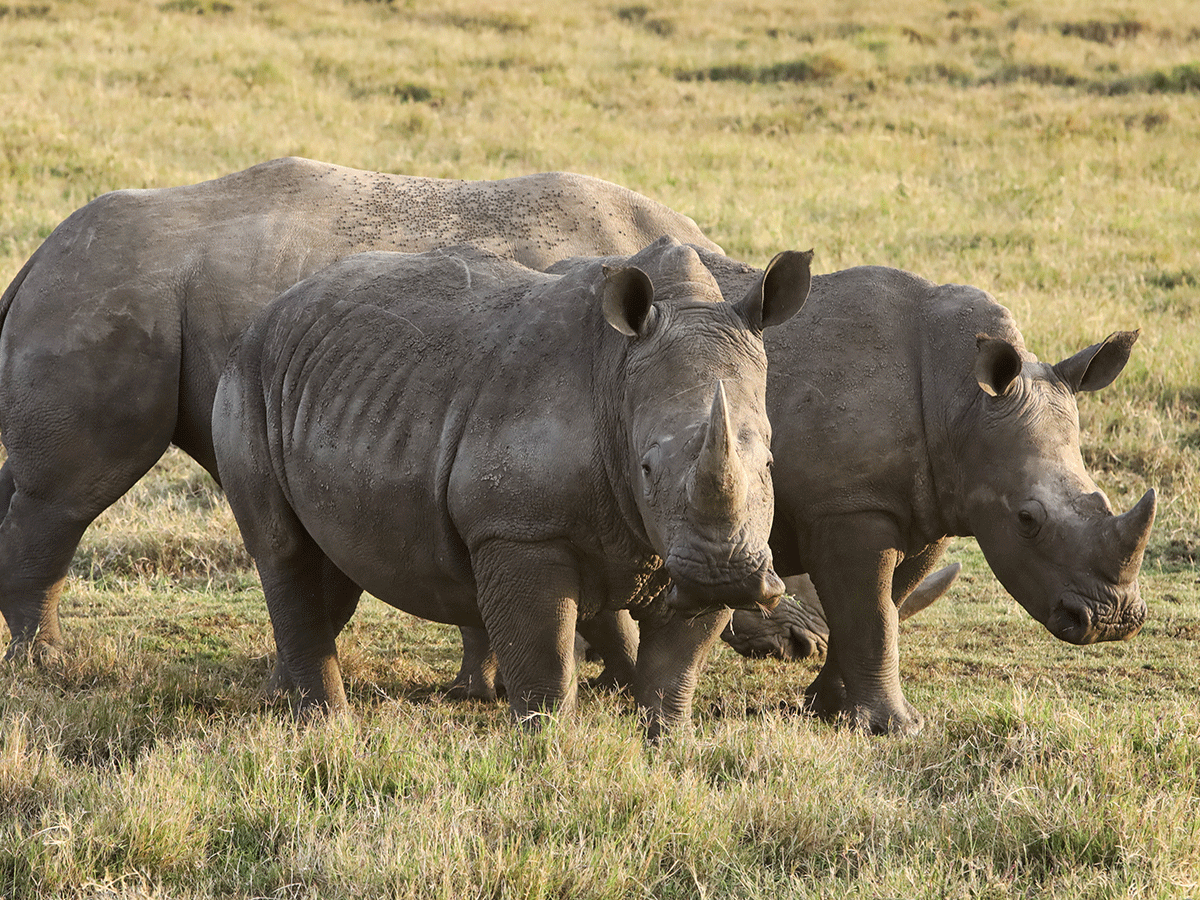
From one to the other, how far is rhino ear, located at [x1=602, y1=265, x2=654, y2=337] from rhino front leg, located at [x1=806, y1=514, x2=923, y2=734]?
141 centimetres

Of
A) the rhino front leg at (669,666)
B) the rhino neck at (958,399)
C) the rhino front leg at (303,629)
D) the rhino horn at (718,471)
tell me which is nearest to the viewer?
the rhino horn at (718,471)

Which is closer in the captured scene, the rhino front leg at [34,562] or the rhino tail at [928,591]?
the rhino front leg at [34,562]

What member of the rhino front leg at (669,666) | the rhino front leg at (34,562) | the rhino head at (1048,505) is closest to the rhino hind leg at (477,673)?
the rhino front leg at (669,666)

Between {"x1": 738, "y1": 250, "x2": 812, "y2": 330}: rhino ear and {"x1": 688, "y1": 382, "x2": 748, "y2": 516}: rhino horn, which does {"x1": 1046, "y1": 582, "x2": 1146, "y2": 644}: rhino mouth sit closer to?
{"x1": 738, "y1": 250, "x2": 812, "y2": 330}: rhino ear

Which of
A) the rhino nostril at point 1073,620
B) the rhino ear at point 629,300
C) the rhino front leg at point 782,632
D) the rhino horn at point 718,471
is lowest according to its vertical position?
the rhino front leg at point 782,632

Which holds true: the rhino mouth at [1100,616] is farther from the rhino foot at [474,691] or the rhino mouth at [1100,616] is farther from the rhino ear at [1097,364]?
the rhino foot at [474,691]

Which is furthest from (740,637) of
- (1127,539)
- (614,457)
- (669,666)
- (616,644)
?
(614,457)

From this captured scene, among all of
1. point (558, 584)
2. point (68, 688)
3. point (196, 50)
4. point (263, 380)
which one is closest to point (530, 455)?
point (558, 584)

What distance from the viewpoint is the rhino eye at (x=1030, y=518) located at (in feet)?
17.0

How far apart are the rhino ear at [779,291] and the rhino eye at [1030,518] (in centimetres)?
124

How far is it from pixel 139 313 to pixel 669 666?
9.84ft

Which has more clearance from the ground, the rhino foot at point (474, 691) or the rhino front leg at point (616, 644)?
the rhino front leg at point (616, 644)

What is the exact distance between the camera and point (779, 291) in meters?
4.57

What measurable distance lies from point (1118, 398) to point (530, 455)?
653 cm
